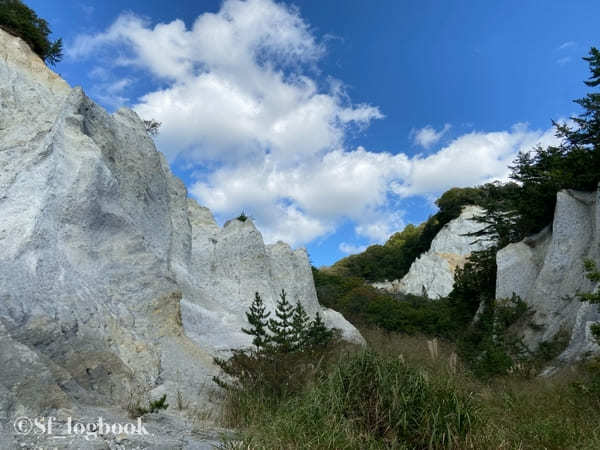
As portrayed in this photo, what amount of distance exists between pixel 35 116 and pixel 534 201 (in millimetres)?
16892

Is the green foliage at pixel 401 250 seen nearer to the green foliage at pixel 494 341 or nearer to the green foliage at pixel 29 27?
the green foliage at pixel 494 341

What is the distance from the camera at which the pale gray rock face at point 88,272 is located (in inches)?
220

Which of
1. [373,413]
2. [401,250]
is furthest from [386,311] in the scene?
[401,250]

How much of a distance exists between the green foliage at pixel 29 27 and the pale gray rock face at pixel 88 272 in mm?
1188

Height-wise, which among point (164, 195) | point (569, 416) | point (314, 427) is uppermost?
point (164, 195)

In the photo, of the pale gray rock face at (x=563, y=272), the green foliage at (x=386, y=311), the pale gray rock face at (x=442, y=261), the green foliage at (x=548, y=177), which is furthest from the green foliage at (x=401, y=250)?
the pale gray rock face at (x=563, y=272)

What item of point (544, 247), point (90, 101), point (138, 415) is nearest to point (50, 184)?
point (90, 101)

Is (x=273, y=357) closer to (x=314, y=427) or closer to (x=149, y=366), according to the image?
(x=149, y=366)

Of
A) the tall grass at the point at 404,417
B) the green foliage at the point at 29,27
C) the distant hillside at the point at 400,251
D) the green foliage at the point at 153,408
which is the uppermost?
the distant hillside at the point at 400,251

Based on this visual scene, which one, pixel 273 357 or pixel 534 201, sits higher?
pixel 534 201

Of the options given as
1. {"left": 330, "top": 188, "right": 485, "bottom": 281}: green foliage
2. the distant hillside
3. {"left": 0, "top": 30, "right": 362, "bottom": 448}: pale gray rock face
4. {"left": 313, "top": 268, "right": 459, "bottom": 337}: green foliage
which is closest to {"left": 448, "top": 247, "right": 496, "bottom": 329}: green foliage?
{"left": 313, "top": 268, "right": 459, "bottom": 337}: green foliage

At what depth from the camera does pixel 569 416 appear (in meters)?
5.20

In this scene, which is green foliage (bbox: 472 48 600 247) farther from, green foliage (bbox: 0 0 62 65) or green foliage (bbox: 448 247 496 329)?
green foliage (bbox: 0 0 62 65)

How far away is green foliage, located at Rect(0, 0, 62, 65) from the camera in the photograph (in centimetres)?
1120
